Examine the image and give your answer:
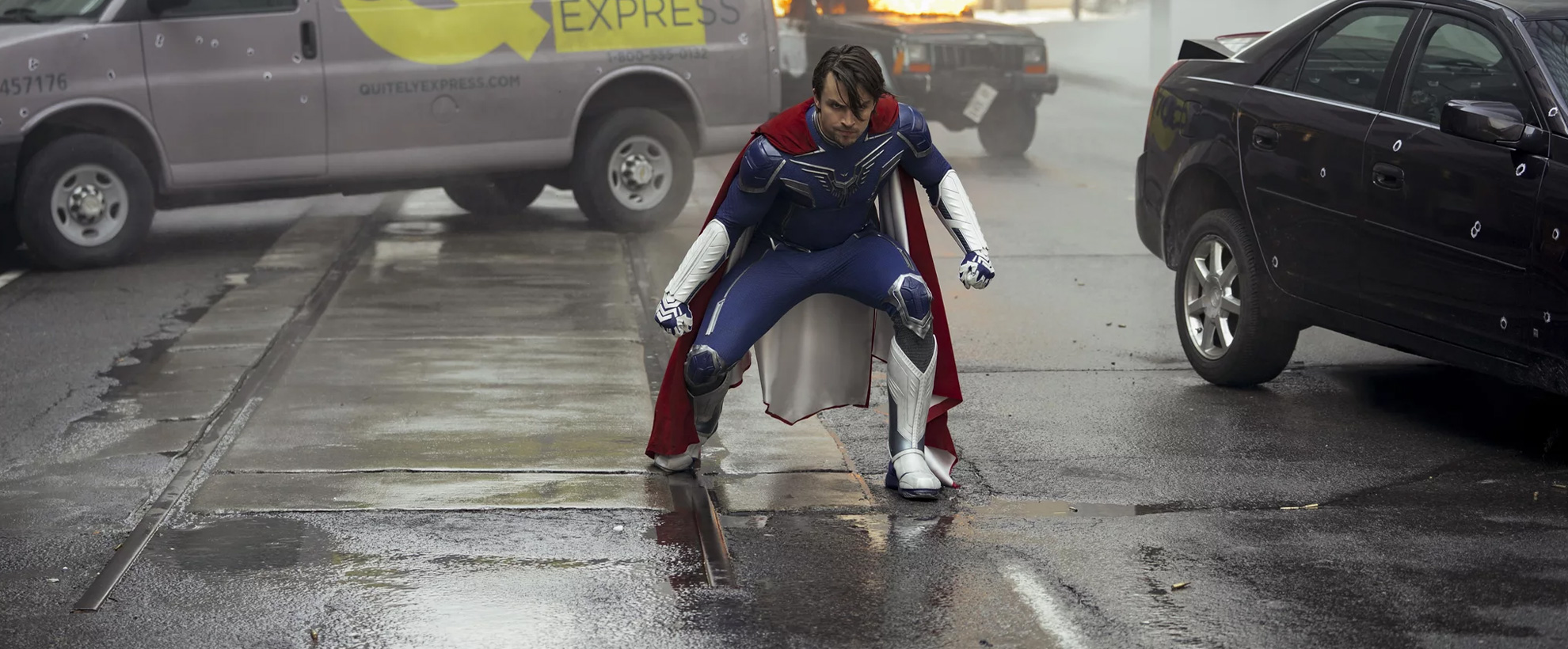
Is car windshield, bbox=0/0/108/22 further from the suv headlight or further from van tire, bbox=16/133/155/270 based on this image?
the suv headlight

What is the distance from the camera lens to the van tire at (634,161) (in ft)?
38.5

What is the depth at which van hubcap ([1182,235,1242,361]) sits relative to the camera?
712 cm

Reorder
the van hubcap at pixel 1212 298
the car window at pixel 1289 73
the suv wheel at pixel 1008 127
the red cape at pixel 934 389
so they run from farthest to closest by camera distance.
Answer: the suv wheel at pixel 1008 127 → the van hubcap at pixel 1212 298 → the car window at pixel 1289 73 → the red cape at pixel 934 389

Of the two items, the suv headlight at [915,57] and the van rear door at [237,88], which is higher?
the van rear door at [237,88]

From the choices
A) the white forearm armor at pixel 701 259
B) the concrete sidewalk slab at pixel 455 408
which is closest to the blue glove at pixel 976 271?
the white forearm armor at pixel 701 259

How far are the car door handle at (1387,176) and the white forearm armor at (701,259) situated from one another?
2351mm

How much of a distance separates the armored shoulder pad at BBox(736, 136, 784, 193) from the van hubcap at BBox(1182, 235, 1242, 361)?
248cm

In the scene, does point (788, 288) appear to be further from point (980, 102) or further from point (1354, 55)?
point (980, 102)

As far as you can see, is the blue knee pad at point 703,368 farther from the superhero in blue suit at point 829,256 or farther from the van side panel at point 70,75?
the van side panel at point 70,75

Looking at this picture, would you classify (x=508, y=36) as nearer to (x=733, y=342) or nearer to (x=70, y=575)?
(x=733, y=342)

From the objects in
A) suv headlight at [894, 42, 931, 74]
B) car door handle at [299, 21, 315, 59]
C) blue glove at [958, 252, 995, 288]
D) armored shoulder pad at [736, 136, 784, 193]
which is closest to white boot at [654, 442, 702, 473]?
armored shoulder pad at [736, 136, 784, 193]

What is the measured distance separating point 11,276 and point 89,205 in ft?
1.93

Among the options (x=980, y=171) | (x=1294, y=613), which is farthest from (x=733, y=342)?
(x=980, y=171)

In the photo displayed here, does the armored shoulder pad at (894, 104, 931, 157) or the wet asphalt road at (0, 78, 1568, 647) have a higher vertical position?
the armored shoulder pad at (894, 104, 931, 157)
